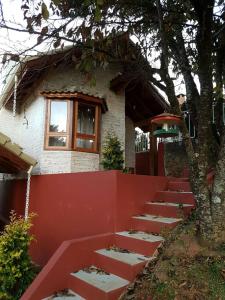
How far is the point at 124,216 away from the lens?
271 inches

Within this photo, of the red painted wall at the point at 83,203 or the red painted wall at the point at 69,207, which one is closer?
the red painted wall at the point at 83,203

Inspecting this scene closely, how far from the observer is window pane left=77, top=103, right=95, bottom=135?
10.5 m

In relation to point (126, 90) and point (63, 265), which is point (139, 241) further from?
point (126, 90)

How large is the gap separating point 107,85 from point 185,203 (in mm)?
5988

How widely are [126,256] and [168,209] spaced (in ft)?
5.57

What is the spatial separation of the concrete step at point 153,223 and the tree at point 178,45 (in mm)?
882

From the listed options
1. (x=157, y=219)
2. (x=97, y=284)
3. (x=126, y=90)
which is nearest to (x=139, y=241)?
(x=157, y=219)

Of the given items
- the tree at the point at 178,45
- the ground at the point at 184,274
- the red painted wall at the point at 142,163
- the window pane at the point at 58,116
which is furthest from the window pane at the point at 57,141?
the ground at the point at 184,274

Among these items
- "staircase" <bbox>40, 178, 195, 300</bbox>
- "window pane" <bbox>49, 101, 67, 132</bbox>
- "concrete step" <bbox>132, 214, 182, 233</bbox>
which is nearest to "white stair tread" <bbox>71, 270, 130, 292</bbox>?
"staircase" <bbox>40, 178, 195, 300</bbox>

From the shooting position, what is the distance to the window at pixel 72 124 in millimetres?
10070

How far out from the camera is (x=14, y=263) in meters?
6.28

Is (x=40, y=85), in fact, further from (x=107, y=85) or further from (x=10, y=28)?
(x=10, y=28)

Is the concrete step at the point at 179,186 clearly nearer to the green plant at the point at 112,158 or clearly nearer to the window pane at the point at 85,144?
the green plant at the point at 112,158

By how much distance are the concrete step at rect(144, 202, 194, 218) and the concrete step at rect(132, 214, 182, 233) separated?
170 millimetres
